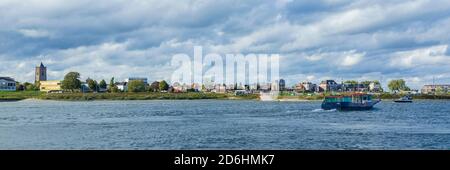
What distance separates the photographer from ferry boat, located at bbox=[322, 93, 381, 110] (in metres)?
117

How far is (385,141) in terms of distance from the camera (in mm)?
48406

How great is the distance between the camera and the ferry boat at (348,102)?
117m

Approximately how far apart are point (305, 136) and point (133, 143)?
1594cm

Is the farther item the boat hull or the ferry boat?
the ferry boat

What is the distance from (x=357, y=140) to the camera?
160 feet

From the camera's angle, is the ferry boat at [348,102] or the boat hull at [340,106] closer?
the boat hull at [340,106]

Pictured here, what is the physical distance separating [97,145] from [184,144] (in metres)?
7.22
